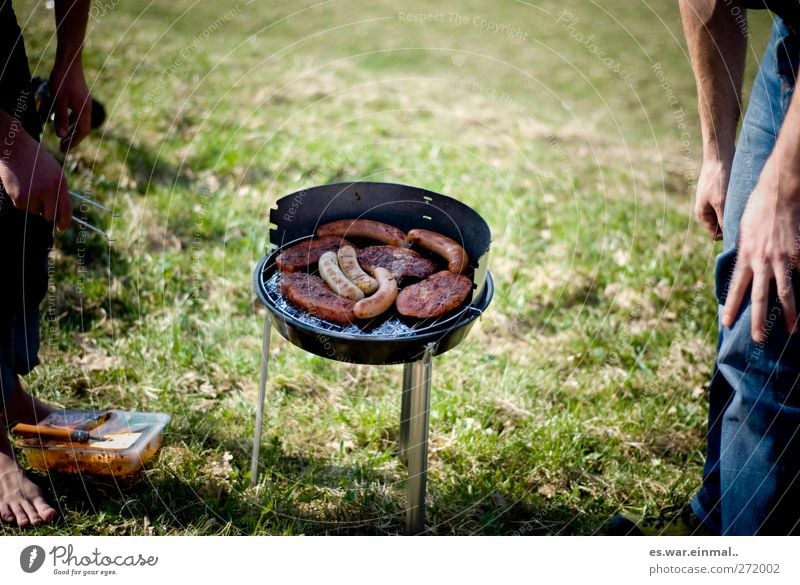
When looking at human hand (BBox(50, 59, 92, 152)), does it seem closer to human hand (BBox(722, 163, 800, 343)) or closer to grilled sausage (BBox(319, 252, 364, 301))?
grilled sausage (BBox(319, 252, 364, 301))

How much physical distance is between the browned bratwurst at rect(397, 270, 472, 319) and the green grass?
4.25ft

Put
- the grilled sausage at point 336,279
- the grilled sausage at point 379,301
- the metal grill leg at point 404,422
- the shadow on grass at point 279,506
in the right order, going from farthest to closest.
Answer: the metal grill leg at point 404,422 < the shadow on grass at point 279,506 < the grilled sausage at point 336,279 < the grilled sausage at point 379,301

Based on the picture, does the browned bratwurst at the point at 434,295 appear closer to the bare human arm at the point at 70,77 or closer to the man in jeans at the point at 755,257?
the man in jeans at the point at 755,257

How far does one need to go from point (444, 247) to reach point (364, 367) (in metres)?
1.65

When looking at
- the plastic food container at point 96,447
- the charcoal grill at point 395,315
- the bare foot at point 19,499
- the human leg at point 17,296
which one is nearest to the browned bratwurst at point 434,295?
the charcoal grill at point 395,315

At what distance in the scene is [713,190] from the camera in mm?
3408

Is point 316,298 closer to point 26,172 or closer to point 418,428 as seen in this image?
point 418,428

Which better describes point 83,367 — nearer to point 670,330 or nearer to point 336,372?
point 336,372

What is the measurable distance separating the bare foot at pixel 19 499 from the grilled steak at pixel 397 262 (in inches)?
79.3

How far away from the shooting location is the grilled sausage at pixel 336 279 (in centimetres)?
312

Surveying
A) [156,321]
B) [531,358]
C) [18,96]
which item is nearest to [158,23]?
[156,321]

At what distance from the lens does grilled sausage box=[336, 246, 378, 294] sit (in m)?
3.19
